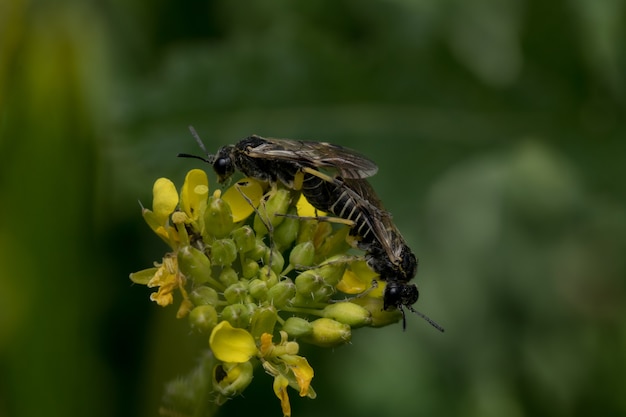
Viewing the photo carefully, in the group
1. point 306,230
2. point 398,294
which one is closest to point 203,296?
→ point 306,230

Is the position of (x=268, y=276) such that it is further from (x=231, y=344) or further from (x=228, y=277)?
(x=231, y=344)

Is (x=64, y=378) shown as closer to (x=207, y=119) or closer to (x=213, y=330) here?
(x=213, y=330)

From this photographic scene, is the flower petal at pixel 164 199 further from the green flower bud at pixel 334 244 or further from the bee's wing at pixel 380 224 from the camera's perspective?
the bee's wing at pixel 380 224

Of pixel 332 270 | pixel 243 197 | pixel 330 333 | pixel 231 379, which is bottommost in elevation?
pixel 231 379

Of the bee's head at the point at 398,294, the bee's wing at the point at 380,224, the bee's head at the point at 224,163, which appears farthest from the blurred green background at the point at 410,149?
the bee's head at the point at 398,294

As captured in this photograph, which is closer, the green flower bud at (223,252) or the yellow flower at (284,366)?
the yellow flower at (284,366)

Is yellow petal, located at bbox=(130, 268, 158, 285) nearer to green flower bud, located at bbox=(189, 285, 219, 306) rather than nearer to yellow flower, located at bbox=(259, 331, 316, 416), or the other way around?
green flower bud, located at bbox=(189, 285, 219, 306)
